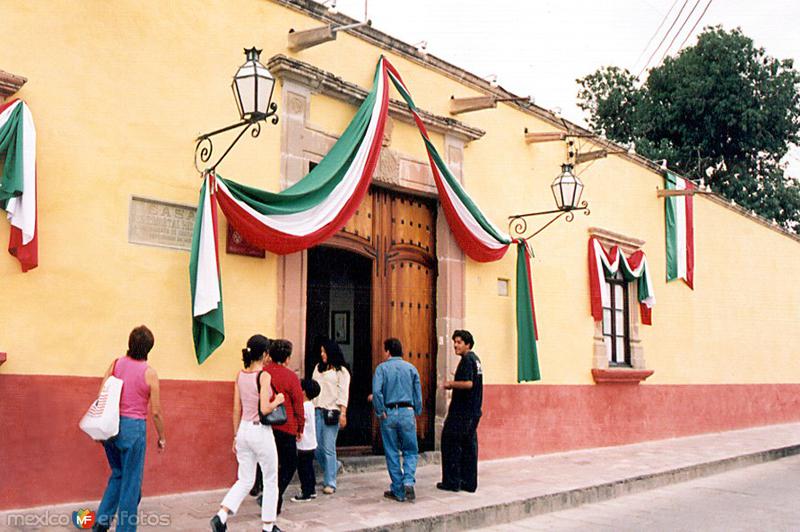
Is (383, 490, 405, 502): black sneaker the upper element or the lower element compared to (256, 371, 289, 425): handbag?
lower

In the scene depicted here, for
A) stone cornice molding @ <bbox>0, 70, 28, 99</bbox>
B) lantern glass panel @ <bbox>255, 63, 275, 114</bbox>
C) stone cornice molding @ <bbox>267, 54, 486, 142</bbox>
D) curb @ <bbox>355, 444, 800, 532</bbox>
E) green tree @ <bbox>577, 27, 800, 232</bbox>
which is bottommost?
curb @ <bbox>355, 444, 800, 532</bbox>

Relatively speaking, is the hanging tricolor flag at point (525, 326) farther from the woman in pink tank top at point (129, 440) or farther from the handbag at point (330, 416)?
the woman in pink tank top at point (129, 440)

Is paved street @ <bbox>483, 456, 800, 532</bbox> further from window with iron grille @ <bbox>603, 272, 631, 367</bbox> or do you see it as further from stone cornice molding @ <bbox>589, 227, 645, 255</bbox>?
stone cornice molding @ <bbox>589, 227, 645, 255</bbox>

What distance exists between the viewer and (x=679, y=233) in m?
14.4

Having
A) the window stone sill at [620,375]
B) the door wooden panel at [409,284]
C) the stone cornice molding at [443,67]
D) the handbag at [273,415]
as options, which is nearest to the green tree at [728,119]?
the stone cornice molding at [443,67]

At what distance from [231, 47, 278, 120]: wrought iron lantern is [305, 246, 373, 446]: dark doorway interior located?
8.33 ft

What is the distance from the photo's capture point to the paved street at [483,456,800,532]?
6.99 metres

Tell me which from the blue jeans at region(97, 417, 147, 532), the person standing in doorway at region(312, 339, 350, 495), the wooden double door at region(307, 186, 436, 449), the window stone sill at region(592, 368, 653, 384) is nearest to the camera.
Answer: the blue jeans at region(97, 417, 147, 532)

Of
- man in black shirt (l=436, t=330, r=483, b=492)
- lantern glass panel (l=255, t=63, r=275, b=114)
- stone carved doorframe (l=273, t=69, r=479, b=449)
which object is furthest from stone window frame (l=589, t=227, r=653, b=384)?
lantern glass panel (l=255, t=63, r=275, b=114)

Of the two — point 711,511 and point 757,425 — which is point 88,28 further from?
point 757,425

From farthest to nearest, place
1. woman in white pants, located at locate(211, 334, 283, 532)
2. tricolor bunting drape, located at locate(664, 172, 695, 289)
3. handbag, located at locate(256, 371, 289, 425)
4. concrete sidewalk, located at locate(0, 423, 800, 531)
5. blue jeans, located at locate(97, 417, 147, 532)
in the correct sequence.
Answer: tricolor bunting drape, located at locate(664, 172, 695, 289), concrete sidewalk, located at locate(0, 423, 800, 531), handbag, located at locate(256, 371, 289, 425), woman in white pants, located at locate(211, 334, 283, 532), blue jeans, located at locate(97, 417, 147, 532)

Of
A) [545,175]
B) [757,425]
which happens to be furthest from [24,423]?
[757,425]

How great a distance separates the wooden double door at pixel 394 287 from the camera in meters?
8.88

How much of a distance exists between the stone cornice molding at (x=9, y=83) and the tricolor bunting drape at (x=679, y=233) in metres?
11.1
